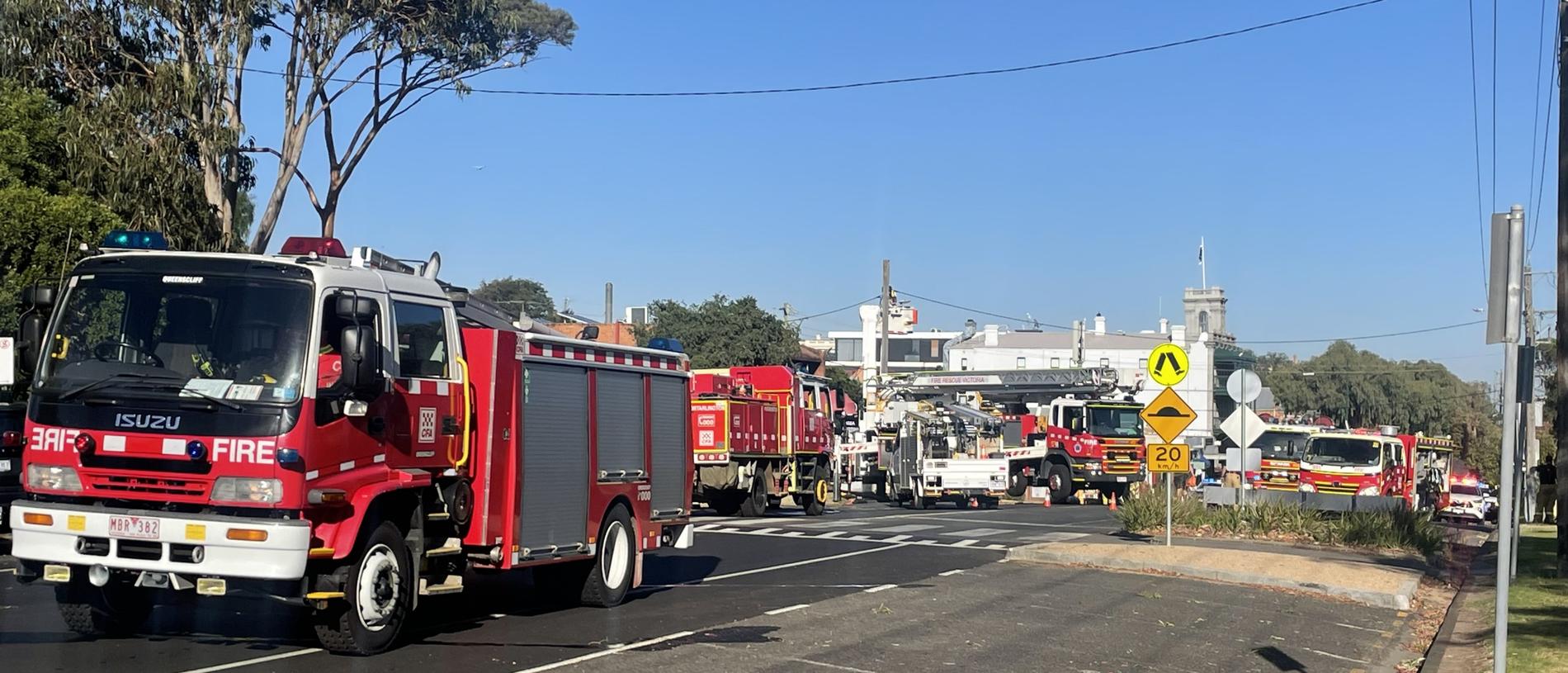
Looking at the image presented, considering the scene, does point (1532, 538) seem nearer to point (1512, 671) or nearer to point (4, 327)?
point (1512, 671)

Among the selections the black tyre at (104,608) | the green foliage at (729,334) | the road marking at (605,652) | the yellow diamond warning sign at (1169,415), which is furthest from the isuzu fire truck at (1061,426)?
the green foliage at (729,334)

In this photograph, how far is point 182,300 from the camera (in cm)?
947

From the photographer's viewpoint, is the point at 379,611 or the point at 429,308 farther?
the point at 429,308

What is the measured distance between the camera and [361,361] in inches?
366

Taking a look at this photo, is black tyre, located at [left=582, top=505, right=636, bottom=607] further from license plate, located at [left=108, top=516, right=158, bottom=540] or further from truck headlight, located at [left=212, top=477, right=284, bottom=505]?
license plate, located at [left=108, top=516, right=158, bottom=540]

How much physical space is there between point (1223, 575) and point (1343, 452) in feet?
56.4

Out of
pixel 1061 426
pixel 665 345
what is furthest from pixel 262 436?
pixel 1061 426

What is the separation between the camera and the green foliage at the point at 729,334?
78.6m

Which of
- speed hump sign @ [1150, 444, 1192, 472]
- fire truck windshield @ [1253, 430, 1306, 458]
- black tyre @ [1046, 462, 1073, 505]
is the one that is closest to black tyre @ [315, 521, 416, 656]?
speed hump sign @ [1150, 444, 1192, 472]

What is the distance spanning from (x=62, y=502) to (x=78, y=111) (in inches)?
780

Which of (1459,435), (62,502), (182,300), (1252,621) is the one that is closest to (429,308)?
(182,300)

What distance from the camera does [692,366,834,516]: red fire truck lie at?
27.4 m

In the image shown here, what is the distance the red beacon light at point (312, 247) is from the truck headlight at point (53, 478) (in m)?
1.98

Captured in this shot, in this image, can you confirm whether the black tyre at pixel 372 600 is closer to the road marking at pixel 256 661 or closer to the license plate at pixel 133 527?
the road marking at pixel 256 661
